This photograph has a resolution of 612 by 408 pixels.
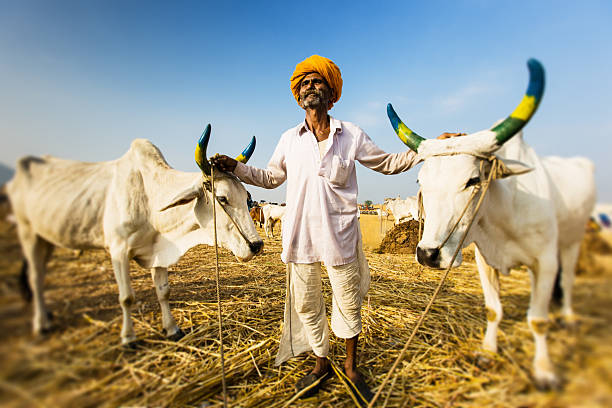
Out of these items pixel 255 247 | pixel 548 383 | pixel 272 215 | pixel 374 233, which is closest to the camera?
pixel 548 383

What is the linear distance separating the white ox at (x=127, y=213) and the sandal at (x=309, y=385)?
1.08m

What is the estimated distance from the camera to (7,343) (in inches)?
39.4

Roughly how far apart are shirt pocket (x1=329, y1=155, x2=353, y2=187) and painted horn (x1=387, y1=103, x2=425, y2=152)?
45cm

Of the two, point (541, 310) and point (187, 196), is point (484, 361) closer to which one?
point (541, 310)

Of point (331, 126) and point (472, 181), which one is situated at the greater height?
point (331, 126)

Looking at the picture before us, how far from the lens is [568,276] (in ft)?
3.81

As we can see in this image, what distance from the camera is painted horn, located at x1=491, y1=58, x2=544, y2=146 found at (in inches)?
47.1

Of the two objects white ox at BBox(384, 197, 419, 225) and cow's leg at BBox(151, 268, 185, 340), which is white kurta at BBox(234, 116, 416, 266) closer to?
cow's leg at BBox(151, 268, 185, 340)

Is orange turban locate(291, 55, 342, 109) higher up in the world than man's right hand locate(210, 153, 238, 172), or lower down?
higher up

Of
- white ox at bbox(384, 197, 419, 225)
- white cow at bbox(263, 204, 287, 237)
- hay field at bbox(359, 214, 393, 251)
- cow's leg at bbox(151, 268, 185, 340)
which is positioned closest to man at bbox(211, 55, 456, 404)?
cow's leg at bbox(151, 268, 185, 340)

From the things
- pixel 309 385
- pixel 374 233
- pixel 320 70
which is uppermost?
pixel 320 70

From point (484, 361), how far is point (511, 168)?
0.98 meters

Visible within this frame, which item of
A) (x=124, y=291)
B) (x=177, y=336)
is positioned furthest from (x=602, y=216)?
(x=177, y=336)

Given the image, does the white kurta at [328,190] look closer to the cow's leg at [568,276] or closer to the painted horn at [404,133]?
the painted horn at [404,133]
